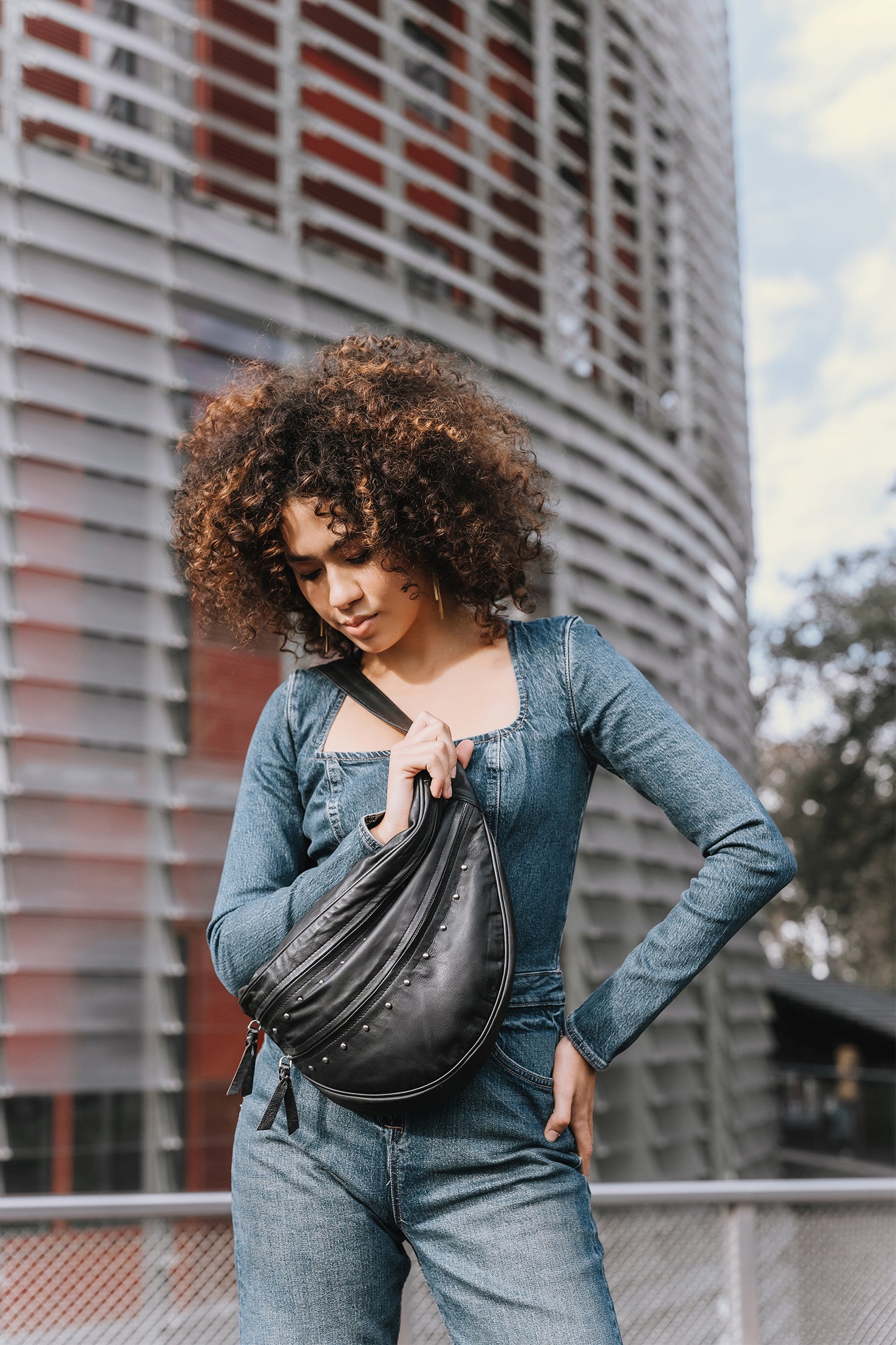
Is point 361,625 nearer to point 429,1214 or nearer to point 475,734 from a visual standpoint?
point 475,734

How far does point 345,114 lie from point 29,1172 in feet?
21.5

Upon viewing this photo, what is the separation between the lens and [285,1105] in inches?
57.1

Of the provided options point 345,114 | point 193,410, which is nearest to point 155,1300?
point 193,410

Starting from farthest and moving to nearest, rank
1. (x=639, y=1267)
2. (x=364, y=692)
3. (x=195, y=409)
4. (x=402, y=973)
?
(x=195, y=409) < (x=639, y=1267) < (x=364, y=692) < (x=402, y=973)

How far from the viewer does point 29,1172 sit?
4.81 meters

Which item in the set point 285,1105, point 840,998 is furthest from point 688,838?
point 840,998

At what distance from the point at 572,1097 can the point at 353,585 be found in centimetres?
68

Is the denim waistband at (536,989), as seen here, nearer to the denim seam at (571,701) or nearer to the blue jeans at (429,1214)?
the blue jeans at (429,1214)

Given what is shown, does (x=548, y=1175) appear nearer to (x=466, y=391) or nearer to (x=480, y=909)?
(x=480, y=909)

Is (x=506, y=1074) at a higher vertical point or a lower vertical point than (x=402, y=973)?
lower

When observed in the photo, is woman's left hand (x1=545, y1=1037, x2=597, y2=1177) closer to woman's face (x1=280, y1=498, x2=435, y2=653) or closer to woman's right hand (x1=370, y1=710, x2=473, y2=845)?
woman's right hand (x1=370, y1=710, x2=473, y2=845)

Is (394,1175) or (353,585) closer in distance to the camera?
(394,1175)

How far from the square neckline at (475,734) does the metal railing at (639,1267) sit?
1.27 meters

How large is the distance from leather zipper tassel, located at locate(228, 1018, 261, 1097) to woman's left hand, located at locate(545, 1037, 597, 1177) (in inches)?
14.4
